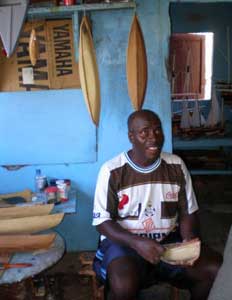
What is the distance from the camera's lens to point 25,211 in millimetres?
2656

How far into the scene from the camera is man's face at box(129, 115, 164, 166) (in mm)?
2342

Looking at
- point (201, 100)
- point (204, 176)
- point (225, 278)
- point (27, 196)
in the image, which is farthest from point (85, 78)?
point (201, 100)

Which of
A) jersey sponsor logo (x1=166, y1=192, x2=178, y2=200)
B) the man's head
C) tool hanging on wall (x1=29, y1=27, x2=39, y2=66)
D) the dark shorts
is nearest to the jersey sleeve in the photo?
the dark shorts

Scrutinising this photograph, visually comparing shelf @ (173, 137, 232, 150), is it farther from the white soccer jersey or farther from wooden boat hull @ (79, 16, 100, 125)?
the white soccer jersey

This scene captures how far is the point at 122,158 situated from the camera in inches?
95.5

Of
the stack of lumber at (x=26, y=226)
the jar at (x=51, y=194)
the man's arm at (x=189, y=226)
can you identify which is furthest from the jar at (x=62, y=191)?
the man's arm at (x=189, y=226)

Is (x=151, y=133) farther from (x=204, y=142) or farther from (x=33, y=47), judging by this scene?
(x=204, y=142)

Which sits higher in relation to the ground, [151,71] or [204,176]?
[151,71]

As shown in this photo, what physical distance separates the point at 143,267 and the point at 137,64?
5.17ft

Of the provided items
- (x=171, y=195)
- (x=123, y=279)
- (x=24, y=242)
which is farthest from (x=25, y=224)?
(x=171, y=195)

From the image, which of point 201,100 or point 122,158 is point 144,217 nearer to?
point 122,158

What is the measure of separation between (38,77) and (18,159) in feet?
2.29

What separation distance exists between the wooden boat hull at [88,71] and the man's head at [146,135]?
2.77 ft

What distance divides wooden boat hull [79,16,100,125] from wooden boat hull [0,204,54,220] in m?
0.86
